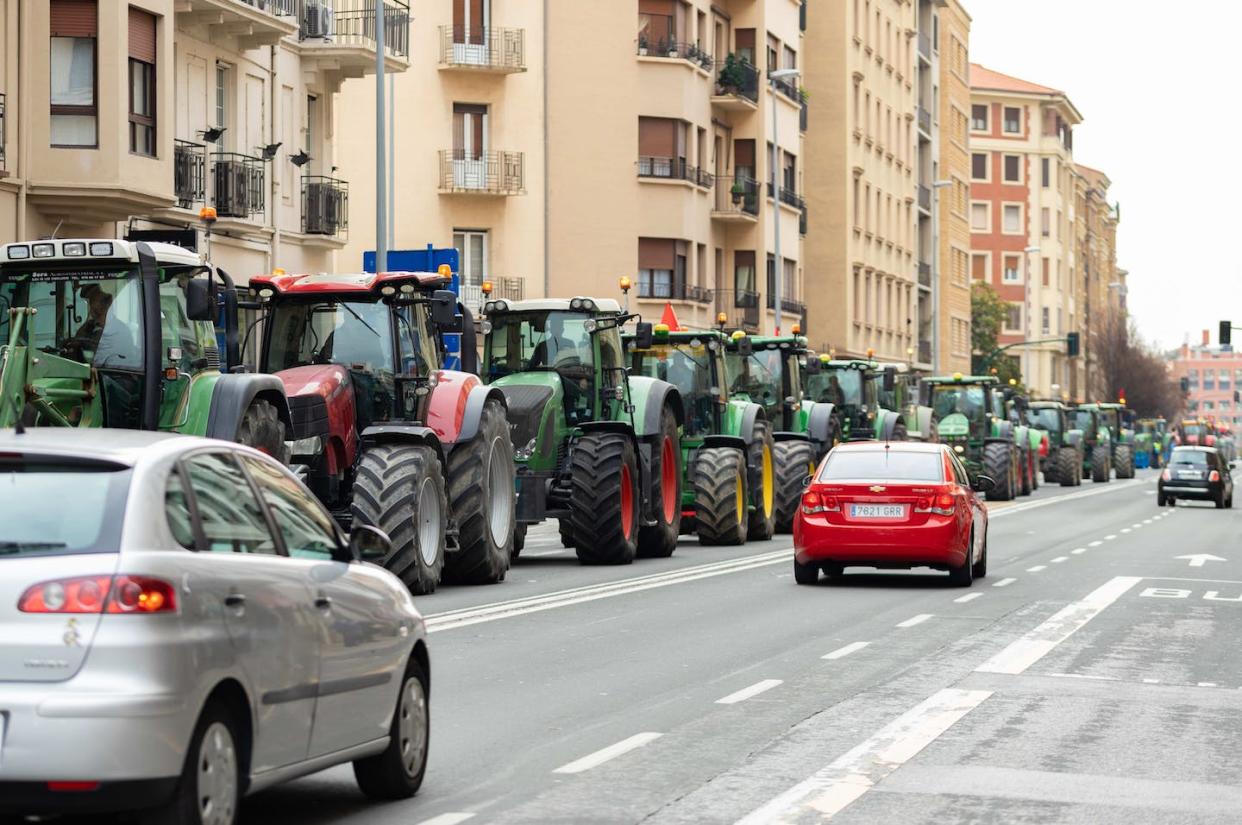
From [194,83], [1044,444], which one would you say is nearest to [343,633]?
[194,83]

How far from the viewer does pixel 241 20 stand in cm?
3734

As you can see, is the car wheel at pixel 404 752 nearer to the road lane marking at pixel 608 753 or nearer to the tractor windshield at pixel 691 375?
the road lane marking at pixel 608 753

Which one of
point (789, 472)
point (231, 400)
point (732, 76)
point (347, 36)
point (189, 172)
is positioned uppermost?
point (732, 76)

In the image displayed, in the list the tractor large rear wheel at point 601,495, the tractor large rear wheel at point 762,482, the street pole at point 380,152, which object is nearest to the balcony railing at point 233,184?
the street pole at point 380,152

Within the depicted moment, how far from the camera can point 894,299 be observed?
300 ft

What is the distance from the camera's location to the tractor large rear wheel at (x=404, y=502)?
1856cm

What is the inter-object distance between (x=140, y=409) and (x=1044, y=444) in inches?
2250

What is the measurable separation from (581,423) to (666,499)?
272cm

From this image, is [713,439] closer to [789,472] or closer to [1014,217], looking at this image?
[789,472]

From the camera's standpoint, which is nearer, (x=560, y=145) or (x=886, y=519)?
(x=886, y=519)

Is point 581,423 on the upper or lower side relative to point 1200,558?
upper

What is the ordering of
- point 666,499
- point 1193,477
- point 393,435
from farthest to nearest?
point 1193,477 < point 666,499 < point 393,435

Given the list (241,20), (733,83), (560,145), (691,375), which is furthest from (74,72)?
(733,83)

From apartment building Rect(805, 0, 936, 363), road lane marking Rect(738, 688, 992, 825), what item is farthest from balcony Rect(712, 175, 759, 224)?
road lane marking Rect(738, 688, 992, 825)
